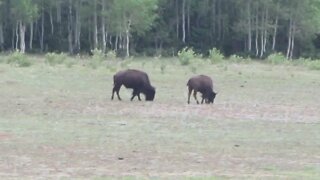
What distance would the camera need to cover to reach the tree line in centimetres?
7456

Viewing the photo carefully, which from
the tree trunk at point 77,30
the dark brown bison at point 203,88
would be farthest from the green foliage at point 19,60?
the tree trunk at point 77,30

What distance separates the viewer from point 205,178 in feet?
50.6

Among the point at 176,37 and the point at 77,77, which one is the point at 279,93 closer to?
the point at 77,77

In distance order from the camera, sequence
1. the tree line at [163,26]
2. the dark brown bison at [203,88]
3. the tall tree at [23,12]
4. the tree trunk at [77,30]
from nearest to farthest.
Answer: the dark brown bison at [203,88] → the tall tree at [23,12] → the tree line at [163,26] → the tree trunk at [77,30]

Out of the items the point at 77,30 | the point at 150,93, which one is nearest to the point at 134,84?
the point at 150,93

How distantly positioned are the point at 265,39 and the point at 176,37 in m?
7.77

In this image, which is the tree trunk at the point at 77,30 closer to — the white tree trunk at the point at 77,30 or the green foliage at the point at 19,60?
the white tree trunk at the point at 77,30

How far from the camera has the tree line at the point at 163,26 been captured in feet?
245

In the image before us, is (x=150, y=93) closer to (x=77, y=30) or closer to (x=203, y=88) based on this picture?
(x=203, y=88)

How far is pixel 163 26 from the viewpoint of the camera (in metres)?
83.9

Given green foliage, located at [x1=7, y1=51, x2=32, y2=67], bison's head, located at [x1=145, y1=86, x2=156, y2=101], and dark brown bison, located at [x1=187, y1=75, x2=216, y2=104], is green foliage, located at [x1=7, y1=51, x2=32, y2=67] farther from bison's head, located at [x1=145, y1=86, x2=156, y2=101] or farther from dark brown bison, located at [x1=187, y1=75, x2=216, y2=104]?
dark brown bison, located at [x1=187, y1=75, x2=216, y2=104]

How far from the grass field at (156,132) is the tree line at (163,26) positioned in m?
34.8

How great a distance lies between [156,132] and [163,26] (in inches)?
2440

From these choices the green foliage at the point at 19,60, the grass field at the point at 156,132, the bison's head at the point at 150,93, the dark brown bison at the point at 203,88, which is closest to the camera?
the grass field at the point at 156,132
